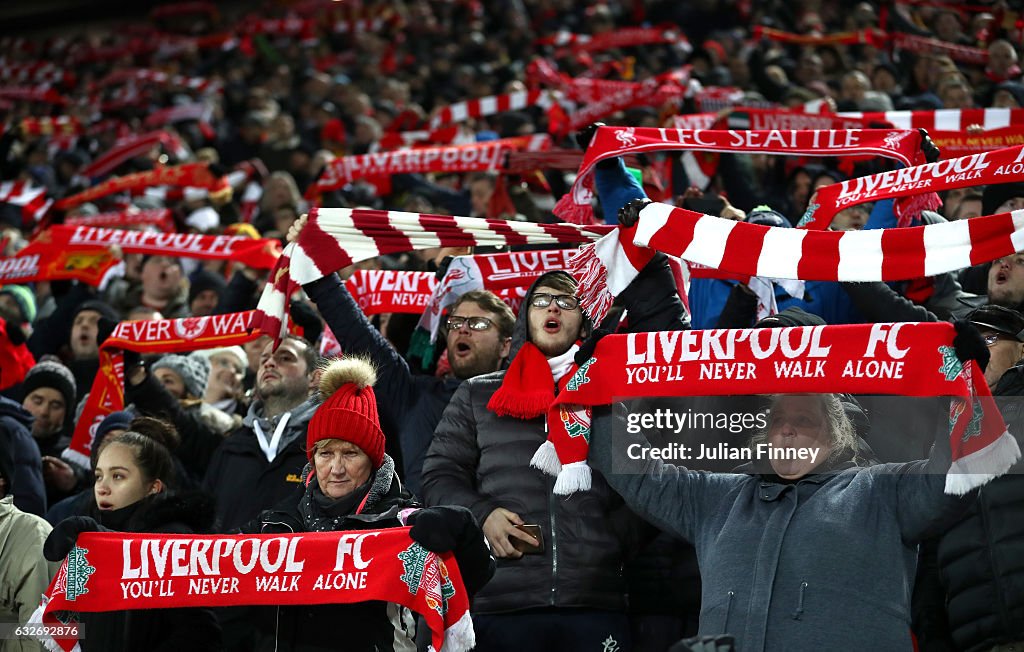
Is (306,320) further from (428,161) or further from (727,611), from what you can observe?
(727,611)

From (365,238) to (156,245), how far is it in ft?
9.91

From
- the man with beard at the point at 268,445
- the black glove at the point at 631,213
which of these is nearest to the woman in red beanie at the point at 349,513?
the man with beard at the point at 268,445

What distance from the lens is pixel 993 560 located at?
14.5 ft

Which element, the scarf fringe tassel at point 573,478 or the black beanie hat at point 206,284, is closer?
the scarf fringe tassel at point 573,478

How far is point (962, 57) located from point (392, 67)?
958cm

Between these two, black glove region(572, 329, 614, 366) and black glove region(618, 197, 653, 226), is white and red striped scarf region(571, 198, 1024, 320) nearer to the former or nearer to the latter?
black glove region(618, 197, 653, 226)

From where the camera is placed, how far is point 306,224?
6.17m

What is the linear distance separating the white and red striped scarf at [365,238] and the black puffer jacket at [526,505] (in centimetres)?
109

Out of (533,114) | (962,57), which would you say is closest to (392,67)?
(533,114)

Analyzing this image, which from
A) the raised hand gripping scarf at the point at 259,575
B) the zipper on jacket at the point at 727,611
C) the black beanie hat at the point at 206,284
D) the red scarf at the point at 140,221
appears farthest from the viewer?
the red scarf at the point at 140,221

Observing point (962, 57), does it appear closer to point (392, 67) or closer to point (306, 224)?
point (306, 224)

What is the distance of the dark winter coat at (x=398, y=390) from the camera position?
5789 millimetres

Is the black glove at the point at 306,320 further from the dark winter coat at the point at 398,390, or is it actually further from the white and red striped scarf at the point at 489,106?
the white and red striped scarf at the point at 489,106

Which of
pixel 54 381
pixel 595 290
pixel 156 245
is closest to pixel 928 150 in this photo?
pixel 595 290
